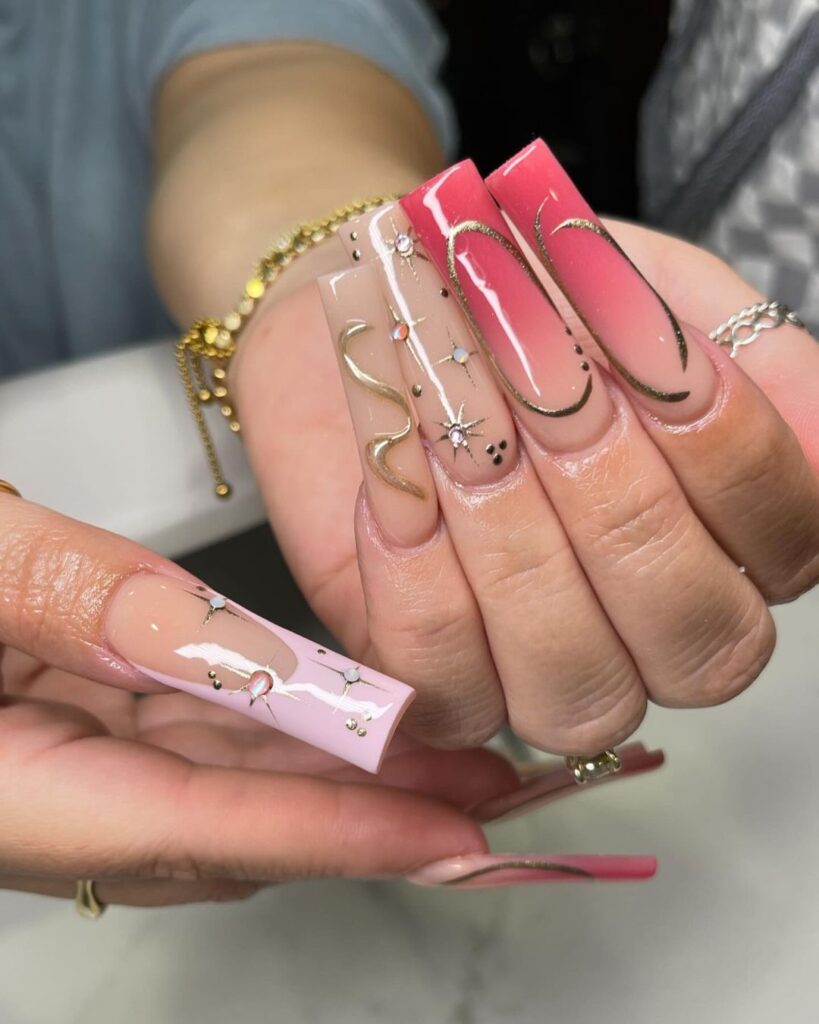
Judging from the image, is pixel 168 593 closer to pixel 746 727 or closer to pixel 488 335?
pixel 488 335

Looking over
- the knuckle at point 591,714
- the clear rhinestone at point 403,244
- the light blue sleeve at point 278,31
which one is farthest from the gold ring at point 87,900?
the light blue sleeve at point 278,31

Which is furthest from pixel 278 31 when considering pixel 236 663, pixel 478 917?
pixel 478 917

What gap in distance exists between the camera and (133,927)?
0.57m

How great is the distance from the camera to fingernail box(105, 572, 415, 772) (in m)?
0.38

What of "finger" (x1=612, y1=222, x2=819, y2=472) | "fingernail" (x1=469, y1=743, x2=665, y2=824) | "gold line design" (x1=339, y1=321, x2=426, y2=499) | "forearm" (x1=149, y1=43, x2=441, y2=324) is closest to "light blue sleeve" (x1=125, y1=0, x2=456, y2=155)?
"forearm" (x1=149, y1=43, x2=441, y2=324)

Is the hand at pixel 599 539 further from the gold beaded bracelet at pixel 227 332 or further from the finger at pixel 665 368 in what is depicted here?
the gold beaded bracelet at pixel 227 332

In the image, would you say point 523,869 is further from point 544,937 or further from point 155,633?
point 155,633

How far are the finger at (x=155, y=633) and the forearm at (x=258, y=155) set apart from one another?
0.26m

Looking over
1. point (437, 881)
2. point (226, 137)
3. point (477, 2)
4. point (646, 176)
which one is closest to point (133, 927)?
point (437, 881)

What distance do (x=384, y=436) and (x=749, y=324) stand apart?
8.5 inches

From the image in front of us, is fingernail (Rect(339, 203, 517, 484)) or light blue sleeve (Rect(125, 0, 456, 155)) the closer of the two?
fingernail (Rect(339, 203, 517, 484))

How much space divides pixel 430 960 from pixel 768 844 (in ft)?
0.74

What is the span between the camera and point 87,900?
48 centimetres

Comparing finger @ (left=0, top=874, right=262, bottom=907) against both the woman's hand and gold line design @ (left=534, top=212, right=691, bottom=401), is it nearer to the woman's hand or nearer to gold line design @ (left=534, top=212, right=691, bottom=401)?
the woman's hand
